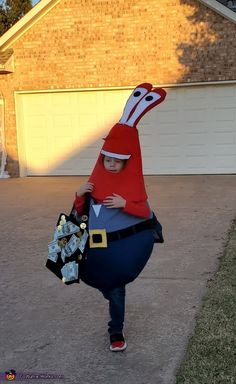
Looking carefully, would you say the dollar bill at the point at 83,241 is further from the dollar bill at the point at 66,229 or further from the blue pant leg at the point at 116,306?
the blue pant leg at the point at 116,306

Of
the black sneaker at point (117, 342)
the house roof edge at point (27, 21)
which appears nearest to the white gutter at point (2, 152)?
the house roof edge at point (27, 21)

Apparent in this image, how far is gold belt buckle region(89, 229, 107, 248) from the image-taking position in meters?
3.37

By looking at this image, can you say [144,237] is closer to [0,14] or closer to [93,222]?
[93,222]

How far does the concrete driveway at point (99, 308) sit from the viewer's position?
3408mm

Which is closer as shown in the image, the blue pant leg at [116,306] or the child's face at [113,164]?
the child's face at [113,164]

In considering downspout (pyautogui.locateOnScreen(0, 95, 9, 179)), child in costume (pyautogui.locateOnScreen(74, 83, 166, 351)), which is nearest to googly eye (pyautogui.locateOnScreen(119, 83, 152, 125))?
child in costume (pyautogui.locateOnScreen(74, 83, 166, 351))

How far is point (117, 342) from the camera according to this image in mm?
3586

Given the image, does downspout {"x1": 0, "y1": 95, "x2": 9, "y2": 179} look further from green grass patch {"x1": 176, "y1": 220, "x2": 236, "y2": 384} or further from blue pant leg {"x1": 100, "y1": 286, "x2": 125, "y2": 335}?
blue pant leg {"x1": 100, "y1": 286, "x2": 125, "y2": 335}

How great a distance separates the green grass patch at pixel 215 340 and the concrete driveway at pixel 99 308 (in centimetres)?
8

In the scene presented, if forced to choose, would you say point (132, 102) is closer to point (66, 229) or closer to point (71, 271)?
point (66, 229)

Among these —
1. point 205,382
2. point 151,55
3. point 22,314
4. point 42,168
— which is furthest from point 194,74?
point 205,382

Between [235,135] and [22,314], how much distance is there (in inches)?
362

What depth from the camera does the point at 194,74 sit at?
1236 centimetres

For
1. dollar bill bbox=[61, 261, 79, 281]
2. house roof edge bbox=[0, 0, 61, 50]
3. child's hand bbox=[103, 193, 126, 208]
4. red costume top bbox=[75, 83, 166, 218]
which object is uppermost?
house roof edge bbox=[0, 0, 61, 50]
